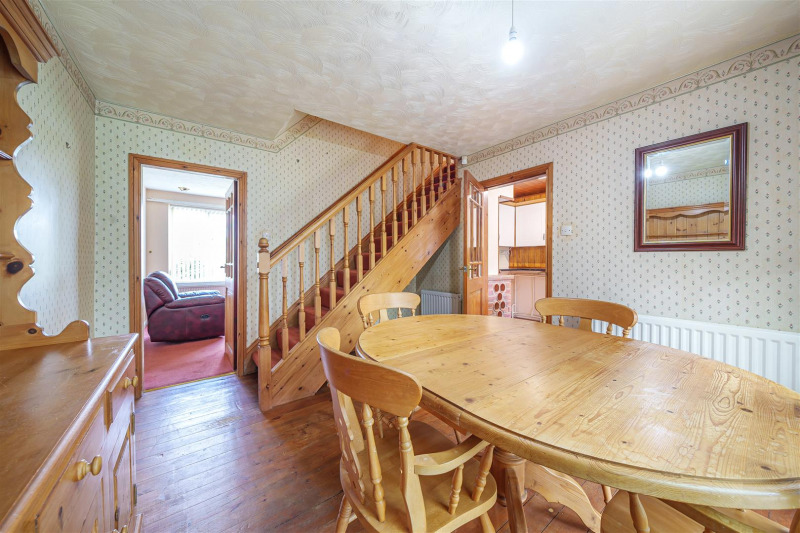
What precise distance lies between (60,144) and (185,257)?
5.38 meters

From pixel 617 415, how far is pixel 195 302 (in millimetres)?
5153

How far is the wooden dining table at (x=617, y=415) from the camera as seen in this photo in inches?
22.6

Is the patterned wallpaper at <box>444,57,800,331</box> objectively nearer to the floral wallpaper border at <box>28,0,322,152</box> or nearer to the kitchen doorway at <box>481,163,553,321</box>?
the kitchen doorway at <box>481,163,553,321</box>

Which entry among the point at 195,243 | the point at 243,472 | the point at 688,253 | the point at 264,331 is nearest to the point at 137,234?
→ the point at 264,331

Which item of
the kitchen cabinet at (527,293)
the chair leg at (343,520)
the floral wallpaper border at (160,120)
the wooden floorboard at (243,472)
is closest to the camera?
the chair leg at (343,520)

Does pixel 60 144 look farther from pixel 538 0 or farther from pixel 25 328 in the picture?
pixel 538 0

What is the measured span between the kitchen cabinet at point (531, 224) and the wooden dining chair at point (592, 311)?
3996 mm

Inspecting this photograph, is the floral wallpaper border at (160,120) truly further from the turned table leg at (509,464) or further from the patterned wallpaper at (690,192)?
the patterned wallpaper at (690,192)

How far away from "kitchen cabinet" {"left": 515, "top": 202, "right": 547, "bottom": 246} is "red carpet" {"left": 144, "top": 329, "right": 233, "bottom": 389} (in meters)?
5.38

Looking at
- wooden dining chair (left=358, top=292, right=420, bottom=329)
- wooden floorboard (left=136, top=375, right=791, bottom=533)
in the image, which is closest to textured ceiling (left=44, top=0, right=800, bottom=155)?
wooden dining chair (left=358, top=292, right=420, bottom=329)

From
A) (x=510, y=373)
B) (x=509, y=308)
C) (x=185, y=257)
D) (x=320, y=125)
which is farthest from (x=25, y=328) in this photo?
(x=185, y=257)

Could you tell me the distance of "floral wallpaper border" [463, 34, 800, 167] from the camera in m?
1.91

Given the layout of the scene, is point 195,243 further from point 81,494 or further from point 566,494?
point 566,494

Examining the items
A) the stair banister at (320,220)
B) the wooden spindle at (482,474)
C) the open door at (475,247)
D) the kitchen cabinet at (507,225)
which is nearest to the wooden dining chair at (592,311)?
the wooden spindle at (482,474)
